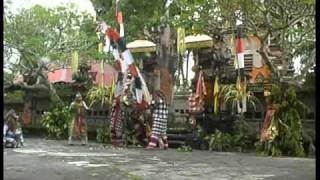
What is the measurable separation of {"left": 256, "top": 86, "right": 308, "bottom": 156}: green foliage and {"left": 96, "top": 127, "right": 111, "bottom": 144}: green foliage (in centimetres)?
496

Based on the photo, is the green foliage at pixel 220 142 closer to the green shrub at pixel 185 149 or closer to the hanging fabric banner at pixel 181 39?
the green shrub at pixel 185 149

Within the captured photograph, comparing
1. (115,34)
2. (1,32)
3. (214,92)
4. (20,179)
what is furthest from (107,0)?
(1,32)

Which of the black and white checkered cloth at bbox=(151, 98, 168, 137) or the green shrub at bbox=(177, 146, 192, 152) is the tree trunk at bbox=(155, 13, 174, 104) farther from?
the green shrub at bbox=(177, 146, 192, 152)

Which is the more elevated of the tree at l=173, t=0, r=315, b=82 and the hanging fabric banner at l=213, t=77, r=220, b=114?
the tree at l=173, t=0, r=315, b=82

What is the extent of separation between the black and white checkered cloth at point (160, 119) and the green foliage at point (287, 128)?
2.50m

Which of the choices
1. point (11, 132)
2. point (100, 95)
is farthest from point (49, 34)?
point (11, 132)

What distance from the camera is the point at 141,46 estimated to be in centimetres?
1361

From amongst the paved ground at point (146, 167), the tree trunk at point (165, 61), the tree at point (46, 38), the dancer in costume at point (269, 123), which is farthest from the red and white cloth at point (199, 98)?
the tree at point (46, 38)

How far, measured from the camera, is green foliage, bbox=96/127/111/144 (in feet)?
46.3

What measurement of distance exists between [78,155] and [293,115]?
14.5 ft

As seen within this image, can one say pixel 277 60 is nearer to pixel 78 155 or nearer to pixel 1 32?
pixel 78 155

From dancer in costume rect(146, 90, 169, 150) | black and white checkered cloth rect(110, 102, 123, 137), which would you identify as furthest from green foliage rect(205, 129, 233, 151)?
black and white checkered cloth rect(110, 102, 123, 137)

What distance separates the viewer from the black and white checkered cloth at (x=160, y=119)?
11.9 meters

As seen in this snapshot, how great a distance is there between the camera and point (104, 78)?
52.4ft
